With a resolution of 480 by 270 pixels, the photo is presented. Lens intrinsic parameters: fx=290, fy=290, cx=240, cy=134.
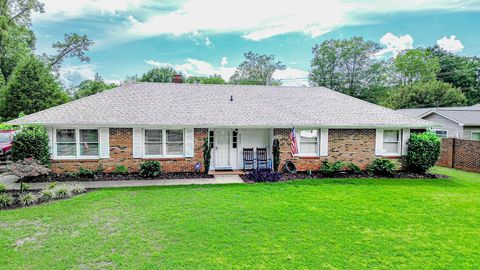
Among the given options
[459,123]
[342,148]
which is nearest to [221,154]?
[342,148]

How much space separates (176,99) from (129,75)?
1558 inches

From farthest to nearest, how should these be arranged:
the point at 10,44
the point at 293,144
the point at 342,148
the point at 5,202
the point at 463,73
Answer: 1. the point at 463,73
2. the point at 10,44
3. the point at 342,148
4. the point at 293,144
5. the point at 5,202

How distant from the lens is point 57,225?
262 inches

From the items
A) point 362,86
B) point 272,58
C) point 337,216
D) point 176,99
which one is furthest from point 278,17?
point 272,58

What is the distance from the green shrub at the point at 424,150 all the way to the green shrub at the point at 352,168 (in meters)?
2.62

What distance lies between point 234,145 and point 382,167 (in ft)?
22.0

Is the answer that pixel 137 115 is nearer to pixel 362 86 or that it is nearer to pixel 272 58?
pixel 362 86

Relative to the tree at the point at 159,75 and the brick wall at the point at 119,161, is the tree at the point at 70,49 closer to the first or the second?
the tree at the point at 159,75

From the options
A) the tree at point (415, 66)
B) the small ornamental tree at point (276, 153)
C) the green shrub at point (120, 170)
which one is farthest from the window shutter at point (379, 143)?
the tree at point (415, 66)

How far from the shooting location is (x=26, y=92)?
2334cm

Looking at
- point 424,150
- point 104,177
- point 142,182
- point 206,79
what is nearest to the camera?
point 142,182

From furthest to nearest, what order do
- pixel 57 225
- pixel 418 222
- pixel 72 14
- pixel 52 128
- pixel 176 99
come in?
pixel 72 14 → pixel 176 99 → pixel 52 128 → pixel 418 222 → pixel 57 225

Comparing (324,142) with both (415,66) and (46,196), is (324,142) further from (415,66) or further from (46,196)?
(415,66)

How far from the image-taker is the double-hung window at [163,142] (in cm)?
1234
